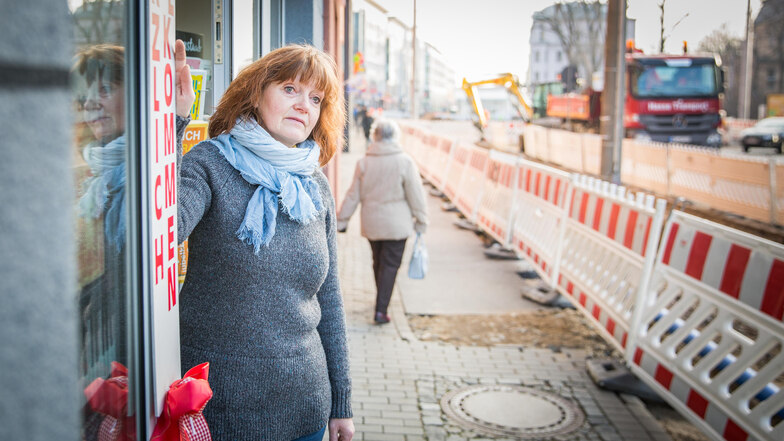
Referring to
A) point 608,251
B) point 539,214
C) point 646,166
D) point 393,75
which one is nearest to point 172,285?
point 608,251

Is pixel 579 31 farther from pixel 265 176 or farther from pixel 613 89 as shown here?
pixel 265 176

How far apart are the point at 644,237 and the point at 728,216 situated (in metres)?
9.24

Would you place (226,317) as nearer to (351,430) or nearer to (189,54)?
(351,430)

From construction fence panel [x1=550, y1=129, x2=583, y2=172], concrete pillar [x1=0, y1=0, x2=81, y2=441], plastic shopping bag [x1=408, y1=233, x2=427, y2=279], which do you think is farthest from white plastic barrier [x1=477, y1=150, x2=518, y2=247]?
construction fence panel [x1=550, y1=129, x2=583, y2=172]

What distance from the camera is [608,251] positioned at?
21.7 ft

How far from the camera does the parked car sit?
35.0m

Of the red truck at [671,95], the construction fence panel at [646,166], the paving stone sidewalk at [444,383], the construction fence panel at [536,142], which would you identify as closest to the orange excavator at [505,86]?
the construction fence panel at [536,142]

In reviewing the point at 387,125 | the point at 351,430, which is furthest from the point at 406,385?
the point at 351,430

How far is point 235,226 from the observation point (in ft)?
6.71

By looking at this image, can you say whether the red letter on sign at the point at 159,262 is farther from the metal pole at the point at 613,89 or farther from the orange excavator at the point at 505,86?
the orange excavator at the point at 505,86

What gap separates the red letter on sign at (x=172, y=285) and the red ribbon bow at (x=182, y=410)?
0.56 feet

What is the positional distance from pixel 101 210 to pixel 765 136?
38.1 metres

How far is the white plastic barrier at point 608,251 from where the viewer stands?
19.2 ft

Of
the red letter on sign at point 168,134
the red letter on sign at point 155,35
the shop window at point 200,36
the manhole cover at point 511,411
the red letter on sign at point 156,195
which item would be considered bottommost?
the manhole cover at point 511,411
